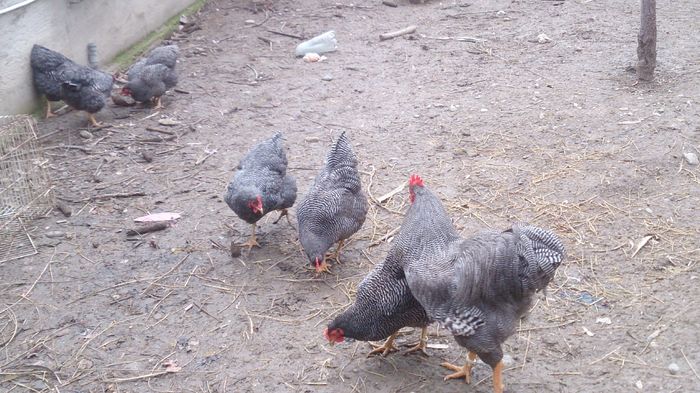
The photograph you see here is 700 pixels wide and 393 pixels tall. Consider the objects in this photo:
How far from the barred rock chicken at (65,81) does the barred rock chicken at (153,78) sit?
1.35 feet

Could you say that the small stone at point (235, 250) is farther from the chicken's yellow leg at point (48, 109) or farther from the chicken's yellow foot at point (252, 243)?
the chicken's yellow leg at point (48, 109)

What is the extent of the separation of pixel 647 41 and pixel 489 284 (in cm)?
479

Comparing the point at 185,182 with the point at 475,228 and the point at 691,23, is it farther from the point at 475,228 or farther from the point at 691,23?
the point at 691,23

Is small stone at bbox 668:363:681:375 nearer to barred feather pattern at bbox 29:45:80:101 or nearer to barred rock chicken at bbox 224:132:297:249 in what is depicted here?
barred rock chicken at bbox 224:132:297:249

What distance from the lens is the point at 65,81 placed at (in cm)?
686

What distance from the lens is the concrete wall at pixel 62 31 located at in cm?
675

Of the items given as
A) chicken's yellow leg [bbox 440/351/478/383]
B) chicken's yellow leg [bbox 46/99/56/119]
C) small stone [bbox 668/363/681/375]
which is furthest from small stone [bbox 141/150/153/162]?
small stone [bbox 668/363/681/375]

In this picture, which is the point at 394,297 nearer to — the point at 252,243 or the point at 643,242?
the point at 252,243

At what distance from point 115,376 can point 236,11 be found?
24.7 ft

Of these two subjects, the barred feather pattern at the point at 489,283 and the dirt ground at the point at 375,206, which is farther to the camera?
the dirt ground at the point at 375,206

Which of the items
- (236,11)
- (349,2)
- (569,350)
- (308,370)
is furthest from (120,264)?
(349,2)

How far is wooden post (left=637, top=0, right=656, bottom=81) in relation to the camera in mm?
6824

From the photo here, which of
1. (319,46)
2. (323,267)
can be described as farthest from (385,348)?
(319,46)

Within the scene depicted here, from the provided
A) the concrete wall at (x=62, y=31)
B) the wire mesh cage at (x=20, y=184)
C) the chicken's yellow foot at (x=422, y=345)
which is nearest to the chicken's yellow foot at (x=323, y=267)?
the chicken's yellow foot at (x=422, y=345)
